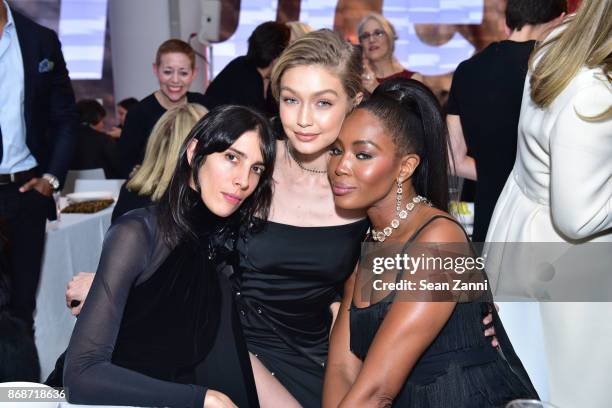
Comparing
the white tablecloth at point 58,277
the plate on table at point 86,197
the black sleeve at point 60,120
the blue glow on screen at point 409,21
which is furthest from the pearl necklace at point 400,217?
the blue glow on screen at point 409,21

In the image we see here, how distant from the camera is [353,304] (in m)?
1.68

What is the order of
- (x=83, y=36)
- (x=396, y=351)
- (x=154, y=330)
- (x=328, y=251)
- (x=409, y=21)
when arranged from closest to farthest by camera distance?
1. (x=396, y=351)
2. (x=154, y=330)
3. (x=328, y=251)
4. (x=83, y=36)
5. (x=409, y=21)

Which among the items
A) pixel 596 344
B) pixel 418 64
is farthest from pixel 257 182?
pixel 418 64

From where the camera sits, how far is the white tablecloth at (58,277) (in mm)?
2914

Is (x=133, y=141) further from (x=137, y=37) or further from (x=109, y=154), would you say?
(x=137, y=37)

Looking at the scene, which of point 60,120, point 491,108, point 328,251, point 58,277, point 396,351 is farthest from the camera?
point 58,277

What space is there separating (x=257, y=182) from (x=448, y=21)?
25.2ft

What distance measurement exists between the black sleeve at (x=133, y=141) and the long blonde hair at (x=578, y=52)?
2.57 metres

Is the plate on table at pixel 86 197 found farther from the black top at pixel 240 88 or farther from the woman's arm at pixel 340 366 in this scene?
the woman's arm at pixel 340 366

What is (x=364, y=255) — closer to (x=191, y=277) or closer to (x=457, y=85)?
(x=191, y=277)

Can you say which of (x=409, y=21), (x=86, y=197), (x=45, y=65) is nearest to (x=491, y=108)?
(x=45, y=65)

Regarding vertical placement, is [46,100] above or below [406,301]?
above

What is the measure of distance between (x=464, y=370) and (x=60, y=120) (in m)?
2.10

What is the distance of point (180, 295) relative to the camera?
1.57 m
